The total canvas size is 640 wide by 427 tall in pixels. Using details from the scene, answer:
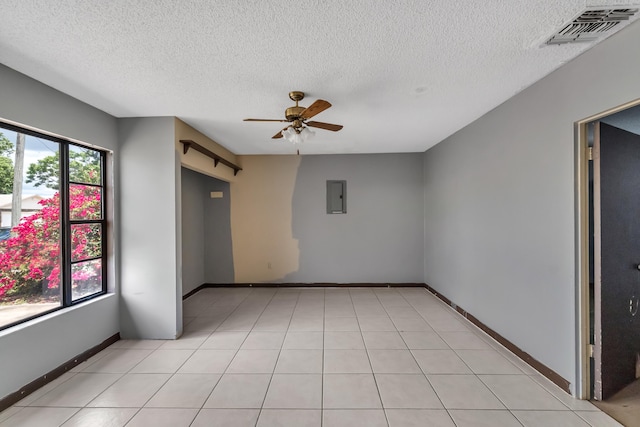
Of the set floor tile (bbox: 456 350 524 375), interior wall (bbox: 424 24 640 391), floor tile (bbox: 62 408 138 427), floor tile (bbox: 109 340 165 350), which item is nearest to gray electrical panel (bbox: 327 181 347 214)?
interior wall (bbox: 424 24 640 391)

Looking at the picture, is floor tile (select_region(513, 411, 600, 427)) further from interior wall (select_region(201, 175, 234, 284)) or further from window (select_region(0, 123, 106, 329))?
interior wall (select_region(201, 175, 234, 284))

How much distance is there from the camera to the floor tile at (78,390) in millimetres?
2035

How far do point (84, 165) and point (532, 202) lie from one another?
443 cm

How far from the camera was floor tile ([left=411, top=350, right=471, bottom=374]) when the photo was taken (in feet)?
7.88

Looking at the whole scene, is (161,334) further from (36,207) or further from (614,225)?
(614,225)

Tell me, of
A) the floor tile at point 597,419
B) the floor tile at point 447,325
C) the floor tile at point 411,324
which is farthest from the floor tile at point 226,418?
the floor tile at point 447,325

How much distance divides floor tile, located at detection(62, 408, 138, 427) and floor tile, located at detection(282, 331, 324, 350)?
1.38 meters

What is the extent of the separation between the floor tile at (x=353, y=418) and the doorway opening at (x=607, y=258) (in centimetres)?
156

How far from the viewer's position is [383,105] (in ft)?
9.11

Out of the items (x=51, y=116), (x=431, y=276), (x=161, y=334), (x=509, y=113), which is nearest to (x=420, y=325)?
(x=431, y=276)

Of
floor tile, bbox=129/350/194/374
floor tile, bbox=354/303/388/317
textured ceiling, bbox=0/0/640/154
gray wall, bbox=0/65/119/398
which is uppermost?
textured ceiling, bbox=0/0/640/154

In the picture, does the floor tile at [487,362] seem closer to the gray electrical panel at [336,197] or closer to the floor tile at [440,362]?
the floor tile at [440,362]

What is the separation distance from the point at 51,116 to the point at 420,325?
4.44 metres

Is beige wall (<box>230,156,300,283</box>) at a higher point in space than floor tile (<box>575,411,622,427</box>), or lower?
higher
